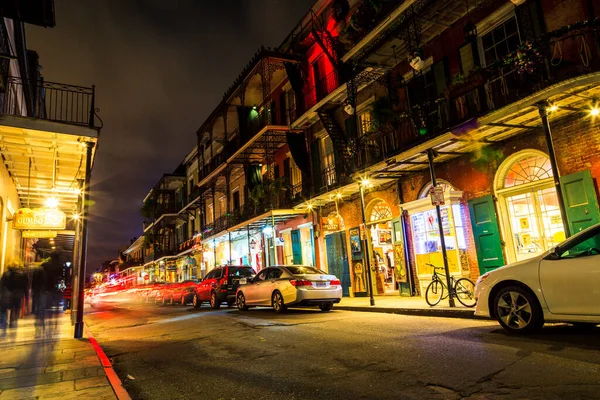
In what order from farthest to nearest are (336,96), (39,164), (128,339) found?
(336,96)
(39,164)
(128,339)

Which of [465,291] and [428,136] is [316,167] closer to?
[428,136]

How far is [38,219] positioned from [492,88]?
12272 mm

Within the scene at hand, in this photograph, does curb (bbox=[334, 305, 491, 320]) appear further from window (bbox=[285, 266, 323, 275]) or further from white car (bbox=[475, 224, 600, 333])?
white car (bbox=[475, 224, 600, 333])

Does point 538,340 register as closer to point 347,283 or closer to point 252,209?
point 347,283

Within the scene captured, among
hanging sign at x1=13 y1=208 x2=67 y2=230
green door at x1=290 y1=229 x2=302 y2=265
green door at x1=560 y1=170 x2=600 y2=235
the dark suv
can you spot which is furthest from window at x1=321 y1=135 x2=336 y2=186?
hanging sign at x1=13 y1=208 x2=67 y2=230

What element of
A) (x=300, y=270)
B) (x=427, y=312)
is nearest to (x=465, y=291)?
(x=427, y=312)

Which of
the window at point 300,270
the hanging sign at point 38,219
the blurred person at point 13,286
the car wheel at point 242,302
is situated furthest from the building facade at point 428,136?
the blurred person at point 13,286

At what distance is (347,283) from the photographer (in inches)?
687

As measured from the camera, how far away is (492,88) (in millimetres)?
10625

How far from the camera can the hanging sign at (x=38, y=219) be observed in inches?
427

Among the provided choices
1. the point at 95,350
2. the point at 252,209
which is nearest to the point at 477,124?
the point at 95,350

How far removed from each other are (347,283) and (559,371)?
13.3 m

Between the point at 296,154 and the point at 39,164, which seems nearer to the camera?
the point at 39,164

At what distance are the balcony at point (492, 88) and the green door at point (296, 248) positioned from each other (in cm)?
783
